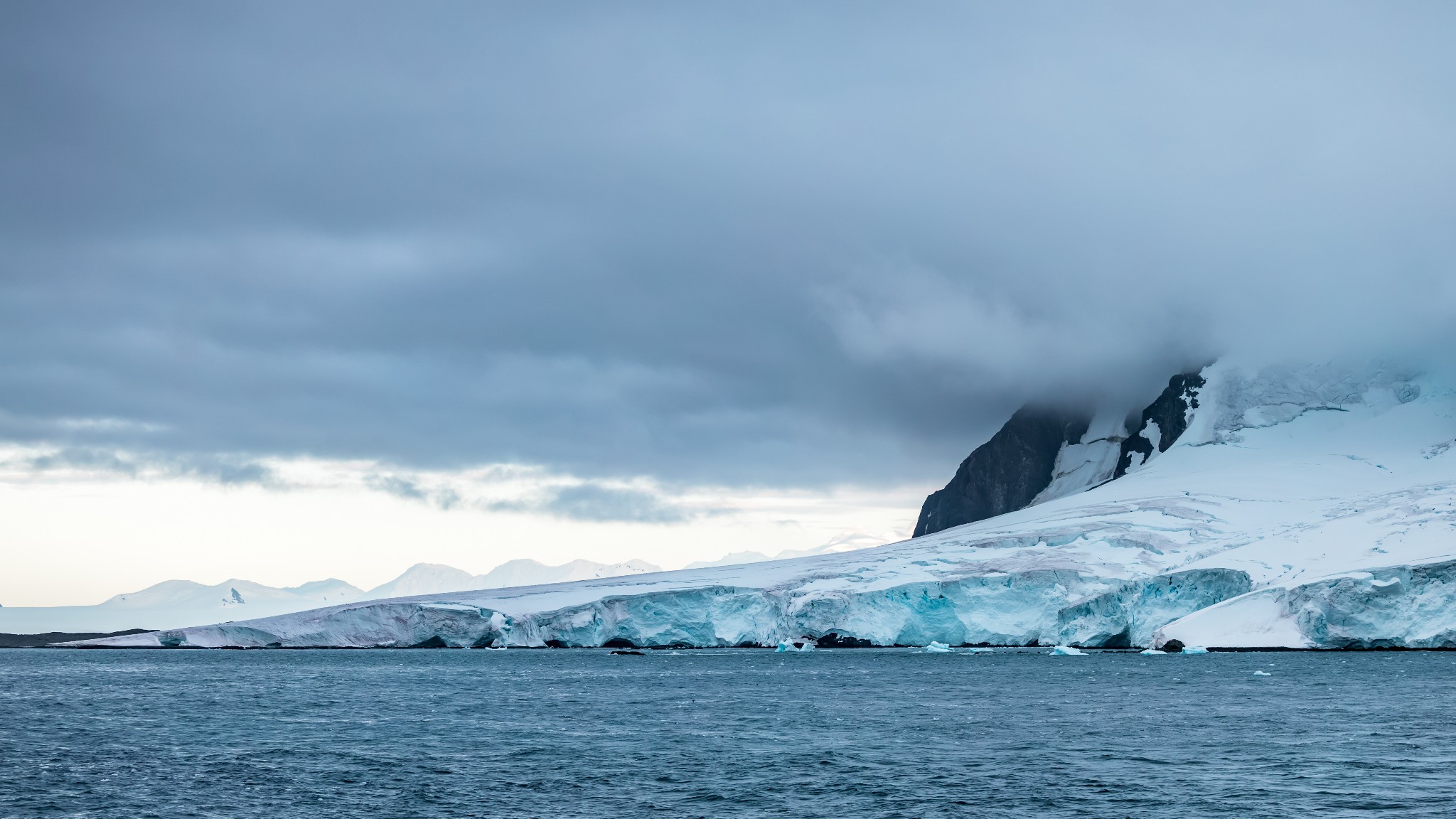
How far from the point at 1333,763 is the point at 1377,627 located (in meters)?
54.0

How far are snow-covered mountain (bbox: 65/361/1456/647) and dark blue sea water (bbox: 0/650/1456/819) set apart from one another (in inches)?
356

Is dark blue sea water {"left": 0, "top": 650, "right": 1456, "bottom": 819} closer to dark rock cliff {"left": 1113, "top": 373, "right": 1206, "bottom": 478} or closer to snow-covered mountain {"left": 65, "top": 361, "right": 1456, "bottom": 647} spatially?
snow-covered mountain {"left": 65, "top": 361, "right": 1456, "bottom": 647}

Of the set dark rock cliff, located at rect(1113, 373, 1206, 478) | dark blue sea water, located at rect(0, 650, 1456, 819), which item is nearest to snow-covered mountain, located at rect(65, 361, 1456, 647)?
dark blue sea water, located at rect(0, 650, 1456, 819)

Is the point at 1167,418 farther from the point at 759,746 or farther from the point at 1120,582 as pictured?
the point at 759,746

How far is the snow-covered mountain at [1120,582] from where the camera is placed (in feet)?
266

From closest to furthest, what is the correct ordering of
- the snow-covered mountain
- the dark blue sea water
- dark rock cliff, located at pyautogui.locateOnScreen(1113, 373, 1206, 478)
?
the dark blue sea water < the snow-covered mountain < dark rock cliff, located at pyautogui.locateOnScreen(1113, 373, 1206, 478)

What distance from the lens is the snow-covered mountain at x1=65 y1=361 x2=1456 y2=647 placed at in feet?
266

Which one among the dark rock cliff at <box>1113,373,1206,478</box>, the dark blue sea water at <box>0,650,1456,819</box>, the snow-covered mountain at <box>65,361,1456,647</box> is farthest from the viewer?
the dark rock cliff at <box>1113,373,1206,478</box>

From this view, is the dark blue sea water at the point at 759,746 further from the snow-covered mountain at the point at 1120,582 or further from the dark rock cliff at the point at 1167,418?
the dark rock cliff at the point at 1167,418

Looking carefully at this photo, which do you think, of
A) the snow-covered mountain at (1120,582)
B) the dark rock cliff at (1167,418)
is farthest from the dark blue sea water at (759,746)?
the dark rock cliff at (1167,418)

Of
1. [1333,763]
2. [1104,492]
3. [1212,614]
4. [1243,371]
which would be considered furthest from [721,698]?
[1243,371]

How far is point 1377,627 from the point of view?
79125 millimetres

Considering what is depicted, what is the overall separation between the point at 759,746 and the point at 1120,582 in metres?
59.8

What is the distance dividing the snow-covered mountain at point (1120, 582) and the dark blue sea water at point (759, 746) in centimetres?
903
